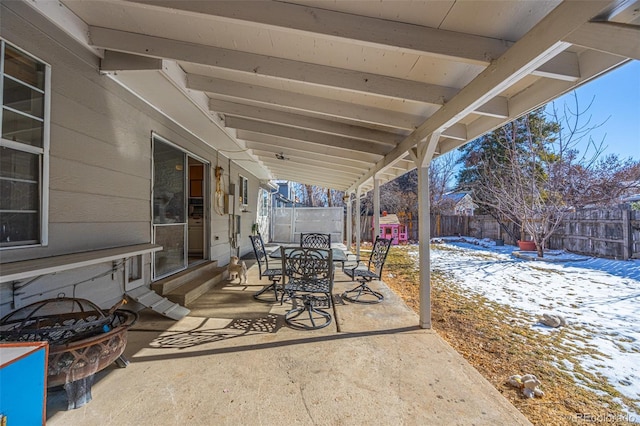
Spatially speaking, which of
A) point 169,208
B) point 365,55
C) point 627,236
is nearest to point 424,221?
point 365,55

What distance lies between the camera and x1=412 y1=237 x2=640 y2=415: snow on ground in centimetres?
251

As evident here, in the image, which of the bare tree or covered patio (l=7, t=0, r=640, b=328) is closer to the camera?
covered patio (l=7, t=0, r=640, b=328)

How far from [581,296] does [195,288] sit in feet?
20.5

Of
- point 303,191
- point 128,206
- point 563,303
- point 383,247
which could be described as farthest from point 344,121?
point 303,191

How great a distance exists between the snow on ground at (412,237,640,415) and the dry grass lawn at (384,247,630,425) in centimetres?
14

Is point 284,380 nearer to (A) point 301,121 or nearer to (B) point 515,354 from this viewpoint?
(B) point 515,354

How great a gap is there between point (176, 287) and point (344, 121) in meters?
3.28

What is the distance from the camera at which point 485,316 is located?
142 inches

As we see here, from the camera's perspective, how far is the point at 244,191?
7324 millimetres

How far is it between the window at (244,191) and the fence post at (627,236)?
10107 mm

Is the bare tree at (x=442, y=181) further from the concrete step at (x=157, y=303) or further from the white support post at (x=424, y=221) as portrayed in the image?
the concrete step at (x=157, y=303)

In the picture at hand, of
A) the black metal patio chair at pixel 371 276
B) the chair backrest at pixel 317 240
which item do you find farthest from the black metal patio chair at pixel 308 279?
the chair backrest at pixel 317 240

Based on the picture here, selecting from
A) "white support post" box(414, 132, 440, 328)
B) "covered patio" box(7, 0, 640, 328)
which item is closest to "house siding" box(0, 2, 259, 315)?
"covered patio" box(7, 0, 640, 328)

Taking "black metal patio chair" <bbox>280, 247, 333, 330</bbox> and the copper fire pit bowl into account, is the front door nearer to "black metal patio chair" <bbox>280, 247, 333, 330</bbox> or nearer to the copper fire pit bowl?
the copper fire pit bowl
